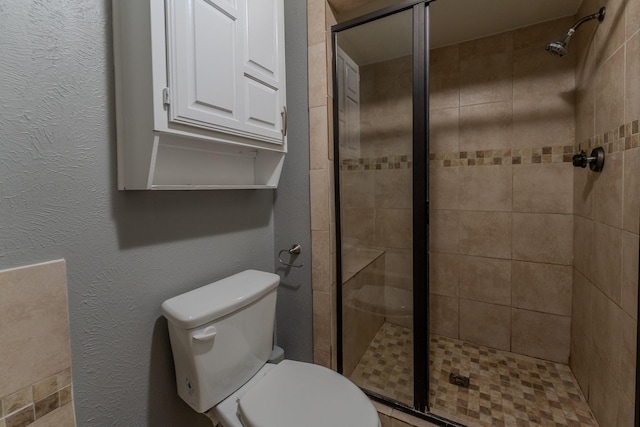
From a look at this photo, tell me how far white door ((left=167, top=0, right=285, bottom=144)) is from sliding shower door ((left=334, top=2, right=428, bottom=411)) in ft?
1.16

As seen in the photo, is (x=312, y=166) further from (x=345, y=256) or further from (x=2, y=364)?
(x=2, y=364)

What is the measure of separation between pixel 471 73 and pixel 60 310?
240 centimetres

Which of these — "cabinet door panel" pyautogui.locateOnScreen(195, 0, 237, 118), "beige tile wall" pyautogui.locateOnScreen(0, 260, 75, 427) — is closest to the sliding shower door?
"cabinet door panel" pyautogui.locateOnScreen(195, 0, 237, 118)

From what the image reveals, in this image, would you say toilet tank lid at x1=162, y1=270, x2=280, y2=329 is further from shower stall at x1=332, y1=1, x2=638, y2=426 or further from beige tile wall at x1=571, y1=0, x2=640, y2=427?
beige tile wall at x1=571, y1=0, x2=640, y2=427

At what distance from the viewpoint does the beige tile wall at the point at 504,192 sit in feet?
5.82

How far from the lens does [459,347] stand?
6.62 ft

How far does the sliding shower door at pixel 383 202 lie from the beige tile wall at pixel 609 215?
0.70 m

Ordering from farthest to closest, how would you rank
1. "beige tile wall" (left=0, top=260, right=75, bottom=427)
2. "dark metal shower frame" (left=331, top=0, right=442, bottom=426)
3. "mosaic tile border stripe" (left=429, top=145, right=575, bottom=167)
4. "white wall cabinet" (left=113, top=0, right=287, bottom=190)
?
"mosaic tile border stripe" (left=429, top=145, right=575, bottom=167), "dark metal shower frame" (left=331, top=0, right=442, bottom=426), "white wall cabinet" (left=113, top=0, right=287, bottom=190), "beige tile wall" (left=0, top=260, right=75, bottom=427)

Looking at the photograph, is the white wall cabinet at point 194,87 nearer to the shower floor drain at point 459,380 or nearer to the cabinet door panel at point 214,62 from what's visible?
the cabinet door panel at point 214,62

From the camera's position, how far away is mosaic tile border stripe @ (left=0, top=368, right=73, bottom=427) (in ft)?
2.21

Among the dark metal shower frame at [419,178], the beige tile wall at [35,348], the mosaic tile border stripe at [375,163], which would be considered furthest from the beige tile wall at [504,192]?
the beige tile wall at [35,348]

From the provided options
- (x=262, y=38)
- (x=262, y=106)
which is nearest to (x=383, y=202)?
(x=262, y=106)

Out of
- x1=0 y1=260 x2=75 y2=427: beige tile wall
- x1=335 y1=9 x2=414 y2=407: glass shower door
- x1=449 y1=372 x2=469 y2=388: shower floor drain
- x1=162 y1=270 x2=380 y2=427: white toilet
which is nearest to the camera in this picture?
x1=0 y1=260 x2=75 y2=427: beige tile wall

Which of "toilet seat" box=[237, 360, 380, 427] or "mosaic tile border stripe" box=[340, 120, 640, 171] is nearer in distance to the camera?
"toilet seat" box=[237, 360, 380, 427]
